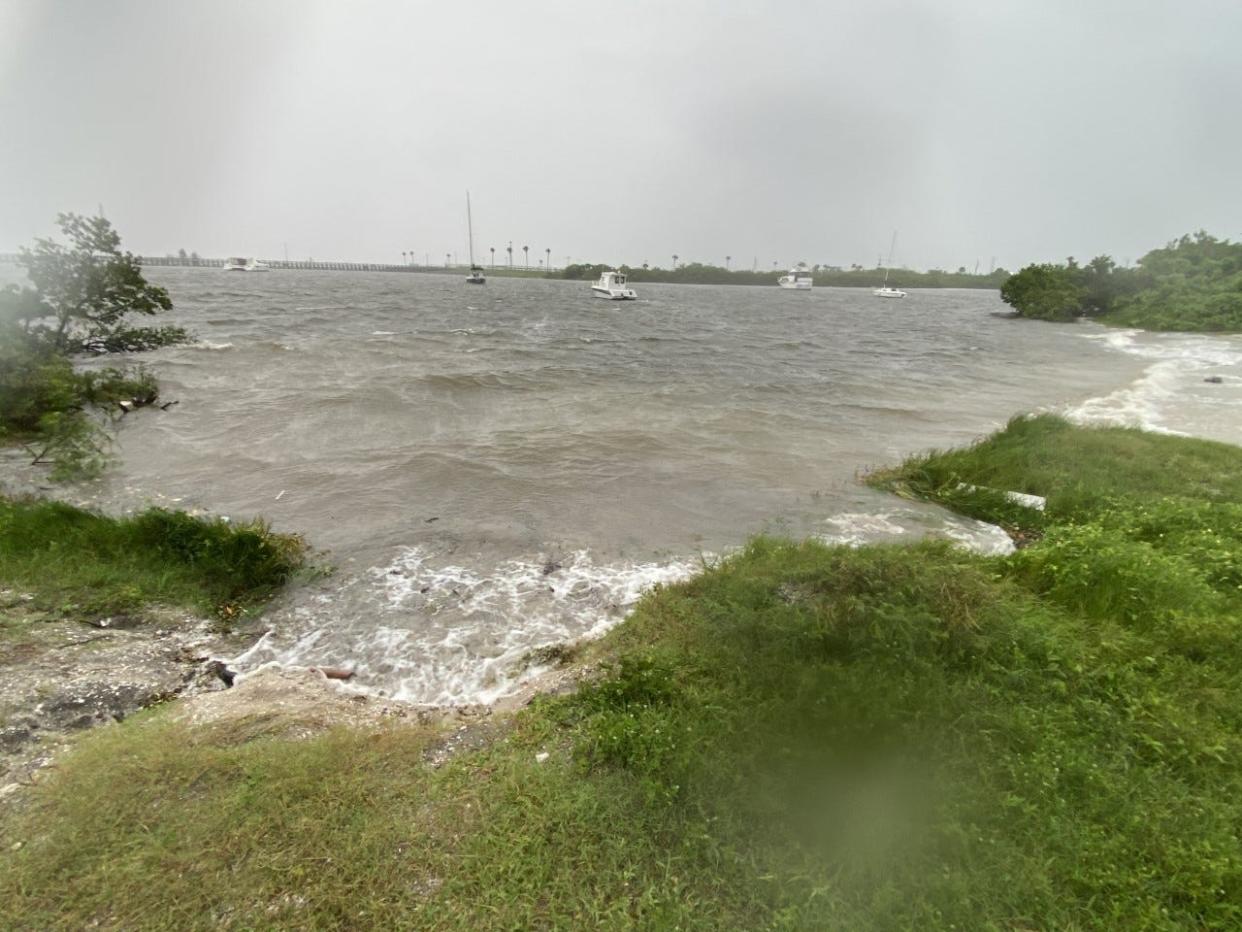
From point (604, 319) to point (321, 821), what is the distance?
5012 centimetres

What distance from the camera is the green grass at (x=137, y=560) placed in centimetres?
616

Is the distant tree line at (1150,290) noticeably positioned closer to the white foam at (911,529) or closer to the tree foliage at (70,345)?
the white foam at (911,529)

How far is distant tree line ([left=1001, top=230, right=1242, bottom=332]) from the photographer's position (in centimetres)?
4659

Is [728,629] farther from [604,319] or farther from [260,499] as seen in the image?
[604,319]

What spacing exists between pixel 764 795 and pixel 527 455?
10578mm

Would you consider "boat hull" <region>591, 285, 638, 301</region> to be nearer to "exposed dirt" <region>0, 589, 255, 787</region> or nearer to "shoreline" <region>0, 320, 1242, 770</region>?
"shoreline" <region>0, 320, 1242, 770</region>

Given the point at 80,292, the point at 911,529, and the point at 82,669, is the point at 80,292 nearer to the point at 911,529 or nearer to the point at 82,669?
the point at 82,669

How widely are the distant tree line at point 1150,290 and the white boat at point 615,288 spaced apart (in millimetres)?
50094

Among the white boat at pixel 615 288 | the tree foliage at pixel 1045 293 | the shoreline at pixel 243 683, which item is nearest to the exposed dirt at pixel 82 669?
the shoreline at pixel 243 683

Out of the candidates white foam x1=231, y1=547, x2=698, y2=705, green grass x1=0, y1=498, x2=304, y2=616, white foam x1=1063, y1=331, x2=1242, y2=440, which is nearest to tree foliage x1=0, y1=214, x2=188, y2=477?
green grass x1=0, y1=498, x2=304, y2=616

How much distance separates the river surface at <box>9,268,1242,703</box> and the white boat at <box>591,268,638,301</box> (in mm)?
46705

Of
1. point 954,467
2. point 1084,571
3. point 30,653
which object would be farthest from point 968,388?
Answer: point 30,653

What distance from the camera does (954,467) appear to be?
11086 millimetres

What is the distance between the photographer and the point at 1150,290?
58.1 metres
